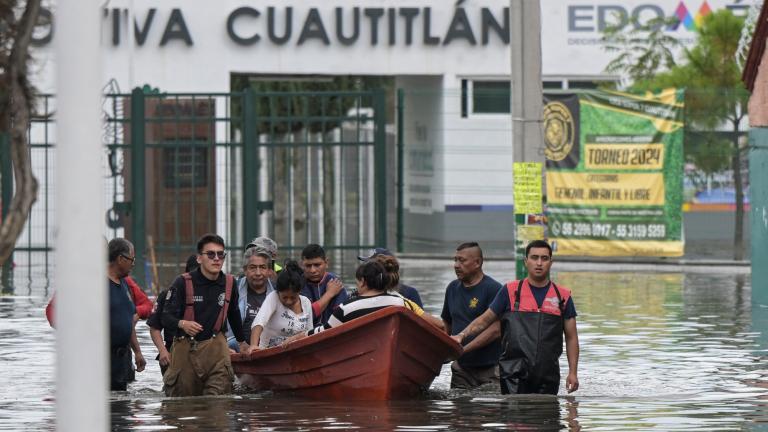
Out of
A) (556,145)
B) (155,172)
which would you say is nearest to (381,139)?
(556,145)

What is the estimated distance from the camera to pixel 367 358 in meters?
13.9

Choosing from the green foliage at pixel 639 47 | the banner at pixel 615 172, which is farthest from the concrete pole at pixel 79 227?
the green foliage at pixel 639 47

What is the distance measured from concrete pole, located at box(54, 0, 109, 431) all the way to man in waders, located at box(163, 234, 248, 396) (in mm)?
7124

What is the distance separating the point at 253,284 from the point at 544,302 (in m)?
2.75

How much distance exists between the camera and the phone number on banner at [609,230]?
31453mm

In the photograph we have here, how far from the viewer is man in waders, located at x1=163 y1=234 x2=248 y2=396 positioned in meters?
13.9

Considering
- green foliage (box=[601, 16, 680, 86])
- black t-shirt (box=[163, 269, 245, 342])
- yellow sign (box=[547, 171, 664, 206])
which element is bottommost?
black t-shirt (box=[163, 269, 245, 342])

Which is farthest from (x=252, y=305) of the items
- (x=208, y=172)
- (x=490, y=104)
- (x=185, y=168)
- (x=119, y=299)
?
(x=490, y=104)

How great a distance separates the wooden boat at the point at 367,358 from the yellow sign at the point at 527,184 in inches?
154

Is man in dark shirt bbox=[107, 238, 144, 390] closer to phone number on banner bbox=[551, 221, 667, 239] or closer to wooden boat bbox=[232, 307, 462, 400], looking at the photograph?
wooden boat bbox=[232, 307, 462, 400]

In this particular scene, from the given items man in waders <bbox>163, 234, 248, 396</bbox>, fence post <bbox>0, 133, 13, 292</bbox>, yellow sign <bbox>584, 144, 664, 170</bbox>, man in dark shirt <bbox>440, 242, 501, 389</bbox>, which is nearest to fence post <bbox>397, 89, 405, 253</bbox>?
yellow sign <bbox>584, 144, 664, 170</bbox>

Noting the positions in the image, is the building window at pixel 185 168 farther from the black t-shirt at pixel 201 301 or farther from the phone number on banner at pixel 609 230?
the black t-shirt at pixel 201 301

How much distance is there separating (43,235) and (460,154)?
8.49m

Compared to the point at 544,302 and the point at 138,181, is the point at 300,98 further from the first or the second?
the point at 544,302
